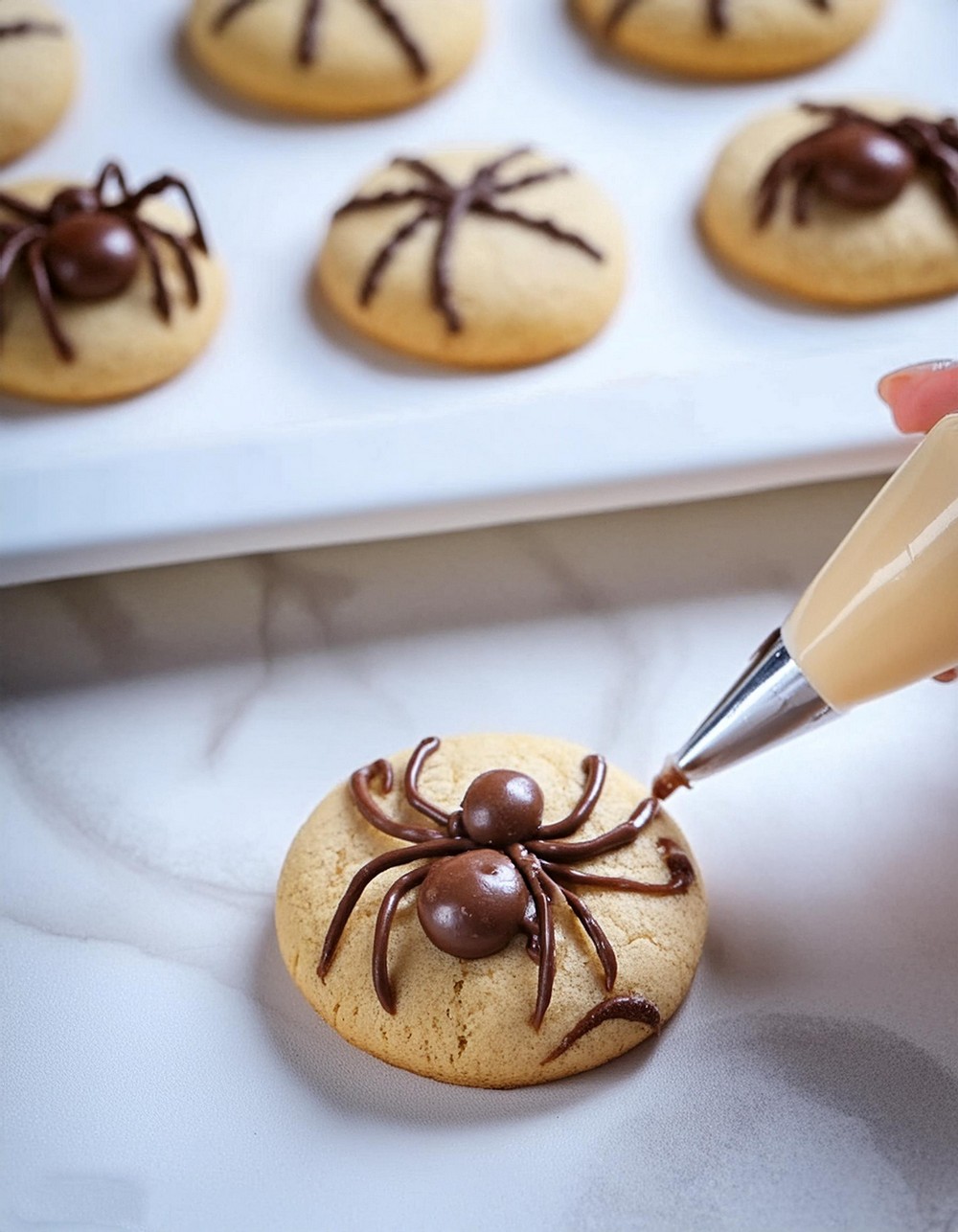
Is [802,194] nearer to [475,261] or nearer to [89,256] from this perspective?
[475,261]

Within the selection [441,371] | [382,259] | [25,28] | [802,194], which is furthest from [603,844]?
[25,28]

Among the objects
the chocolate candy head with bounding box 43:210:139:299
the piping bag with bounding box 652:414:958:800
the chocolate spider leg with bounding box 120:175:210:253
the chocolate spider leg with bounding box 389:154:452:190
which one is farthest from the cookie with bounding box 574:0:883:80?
the piping bag with bounding box 652:414:958:800

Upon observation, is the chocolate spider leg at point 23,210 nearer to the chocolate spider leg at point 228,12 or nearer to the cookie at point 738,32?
the chocolate spider leg at point 228,12

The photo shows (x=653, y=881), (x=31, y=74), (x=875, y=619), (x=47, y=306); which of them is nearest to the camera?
(x=875, y=619)

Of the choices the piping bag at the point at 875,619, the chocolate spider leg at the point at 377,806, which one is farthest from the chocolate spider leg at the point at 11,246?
the piping bag at the point at 875,619

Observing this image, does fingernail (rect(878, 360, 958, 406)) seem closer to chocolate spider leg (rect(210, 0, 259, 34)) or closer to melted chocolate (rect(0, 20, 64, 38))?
chocolate spider leg (rect(210, 0, 259, 34))

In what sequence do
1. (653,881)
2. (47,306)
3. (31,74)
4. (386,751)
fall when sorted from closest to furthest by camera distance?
1. (653,881)
2. (386,751)
3. (47,306)
4. (31,74)

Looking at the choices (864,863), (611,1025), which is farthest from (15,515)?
(864,863)

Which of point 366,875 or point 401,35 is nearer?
point 366,875
